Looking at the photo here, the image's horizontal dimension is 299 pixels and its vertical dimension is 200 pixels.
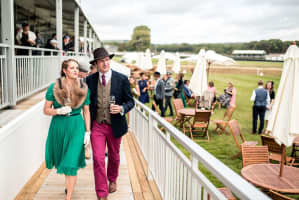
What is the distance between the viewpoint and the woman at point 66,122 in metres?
3.18

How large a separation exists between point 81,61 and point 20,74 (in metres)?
2.34

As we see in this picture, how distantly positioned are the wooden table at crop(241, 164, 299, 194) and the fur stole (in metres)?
2.98

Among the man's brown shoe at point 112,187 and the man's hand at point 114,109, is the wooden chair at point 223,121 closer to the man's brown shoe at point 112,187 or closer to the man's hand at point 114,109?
the man's brown shoe at point 112,187

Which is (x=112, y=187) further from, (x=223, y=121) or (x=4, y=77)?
(x=223, y=121)

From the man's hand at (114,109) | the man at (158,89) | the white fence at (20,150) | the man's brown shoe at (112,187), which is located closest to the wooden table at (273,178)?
the man's brown shoe at (112,187)

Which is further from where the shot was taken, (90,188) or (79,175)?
(79,175)

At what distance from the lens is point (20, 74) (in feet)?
20.2

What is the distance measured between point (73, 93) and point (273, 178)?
3546 millimetres

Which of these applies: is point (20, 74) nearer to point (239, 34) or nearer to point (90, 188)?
point (90, 188)

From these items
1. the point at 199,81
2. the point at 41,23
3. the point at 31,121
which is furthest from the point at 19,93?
the point at 41,23

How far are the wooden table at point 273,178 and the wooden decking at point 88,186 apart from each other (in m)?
1.67

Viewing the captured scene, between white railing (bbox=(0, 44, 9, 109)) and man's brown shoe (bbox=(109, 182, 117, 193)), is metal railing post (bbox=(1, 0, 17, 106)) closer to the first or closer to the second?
white railing (bbox=(0, 44, 9, 109))

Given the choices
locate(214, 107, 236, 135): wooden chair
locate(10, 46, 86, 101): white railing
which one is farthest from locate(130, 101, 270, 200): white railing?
locate(214, 107, 236, 135): wooden chair

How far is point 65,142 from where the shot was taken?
3238mm
